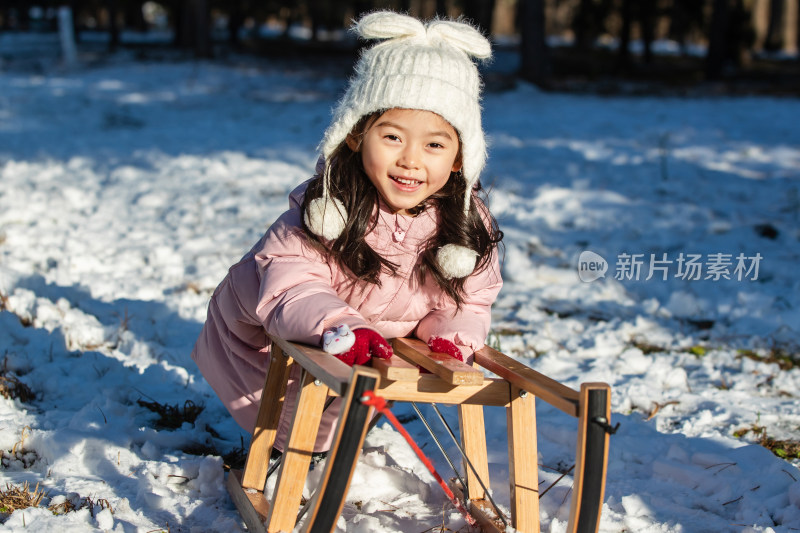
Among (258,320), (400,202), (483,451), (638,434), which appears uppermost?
(400,202)

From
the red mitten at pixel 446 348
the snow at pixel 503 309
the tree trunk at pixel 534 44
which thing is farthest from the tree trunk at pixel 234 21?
the red mitten at pixel 446 348

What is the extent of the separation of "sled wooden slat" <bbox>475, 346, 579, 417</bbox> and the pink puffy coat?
0.07 m

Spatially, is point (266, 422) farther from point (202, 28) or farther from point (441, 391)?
point (202, 28)

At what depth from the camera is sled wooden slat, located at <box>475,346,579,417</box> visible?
1.84 m

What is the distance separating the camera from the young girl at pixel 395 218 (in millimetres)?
2260

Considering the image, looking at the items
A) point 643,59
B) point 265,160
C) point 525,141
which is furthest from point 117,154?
point 643,59

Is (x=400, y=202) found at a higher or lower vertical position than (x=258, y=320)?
higher

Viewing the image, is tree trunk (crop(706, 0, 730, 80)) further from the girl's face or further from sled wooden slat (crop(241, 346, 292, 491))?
sled wooden slat (crop(241, 346, 292, 491))

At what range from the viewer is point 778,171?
25.1ft

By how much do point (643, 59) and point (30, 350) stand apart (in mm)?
24249

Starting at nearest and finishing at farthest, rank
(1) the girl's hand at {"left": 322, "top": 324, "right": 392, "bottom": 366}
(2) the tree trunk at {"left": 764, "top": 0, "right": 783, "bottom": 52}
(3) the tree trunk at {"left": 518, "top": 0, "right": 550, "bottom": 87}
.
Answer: (1) the girl's hand at {"left": 322, "top": 324, "right": 392, "bottom": 366} → (3) the tree trunk at {"left": 518, "top": 0, "right": 550, "bottom": 87} → (2) the tree trunk at {"left": 764, "top": 0, "right": 783, "bottom": 52}

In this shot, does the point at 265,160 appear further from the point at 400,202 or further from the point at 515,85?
the point at 515,85

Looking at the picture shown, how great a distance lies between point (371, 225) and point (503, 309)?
222 centimetres

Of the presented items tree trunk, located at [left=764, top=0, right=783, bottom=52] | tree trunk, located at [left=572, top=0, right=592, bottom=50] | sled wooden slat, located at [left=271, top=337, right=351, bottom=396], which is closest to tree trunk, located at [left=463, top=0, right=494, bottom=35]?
tree trunk, located at [left=572, top=0, right=592, bottom=50]
